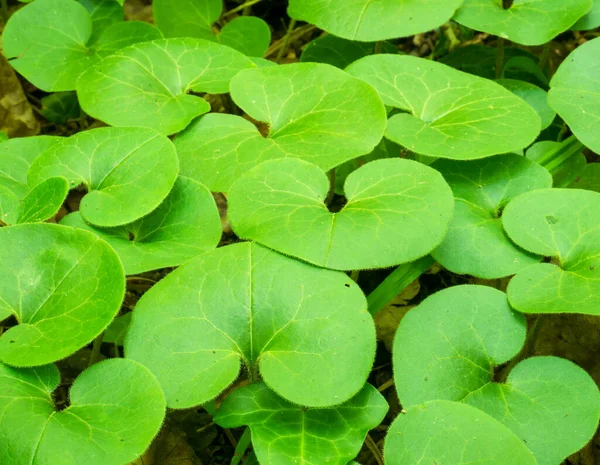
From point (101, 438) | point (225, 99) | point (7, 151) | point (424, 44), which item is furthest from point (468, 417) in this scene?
point (424, 44)

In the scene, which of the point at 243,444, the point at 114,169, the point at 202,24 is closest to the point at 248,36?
the point at 202,24

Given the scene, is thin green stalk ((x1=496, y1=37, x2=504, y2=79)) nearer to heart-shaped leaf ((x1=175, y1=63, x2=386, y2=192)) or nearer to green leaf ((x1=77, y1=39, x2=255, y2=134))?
heart-shaped leaf ((x1=175, y1=63, x2=386, y2=192))

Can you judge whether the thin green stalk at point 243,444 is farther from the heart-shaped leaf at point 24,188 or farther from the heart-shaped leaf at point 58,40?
the heart-shaped leaf at point 58,40

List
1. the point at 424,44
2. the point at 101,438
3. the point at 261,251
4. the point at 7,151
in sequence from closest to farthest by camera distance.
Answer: the point at 101,438 < the point at 261,251 < the point at 7,151 < the point at 424,44

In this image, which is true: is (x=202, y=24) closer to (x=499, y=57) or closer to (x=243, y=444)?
(x=499, y=57)

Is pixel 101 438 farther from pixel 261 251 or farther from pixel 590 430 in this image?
pixel 590 430

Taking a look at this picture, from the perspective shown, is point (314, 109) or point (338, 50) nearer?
point (314, 109)

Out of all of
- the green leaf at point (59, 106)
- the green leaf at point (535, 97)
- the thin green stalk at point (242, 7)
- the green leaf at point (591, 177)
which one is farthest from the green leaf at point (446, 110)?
the green leaf at point (59, 106)
